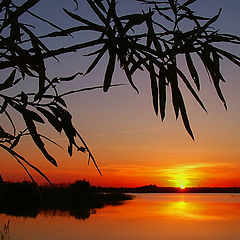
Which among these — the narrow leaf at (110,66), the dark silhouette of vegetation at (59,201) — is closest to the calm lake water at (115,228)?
the dark silhouette of vegetation at (59,201)

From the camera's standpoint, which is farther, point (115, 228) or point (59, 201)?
point (59, 201)

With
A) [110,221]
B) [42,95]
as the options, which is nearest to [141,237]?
[110,221]

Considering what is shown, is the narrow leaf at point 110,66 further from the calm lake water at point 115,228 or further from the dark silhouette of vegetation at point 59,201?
the dark silhouette of vegetation at point 59,201

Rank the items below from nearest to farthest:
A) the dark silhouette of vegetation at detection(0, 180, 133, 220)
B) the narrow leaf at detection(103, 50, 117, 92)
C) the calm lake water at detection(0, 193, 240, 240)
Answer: the narrow leaf at detection(103, 50, 117, 92) < the calm lake water at detection(0, 193, 240, 240) < the dark silhouette of vegetation at detection(0, 180, 133, 220)

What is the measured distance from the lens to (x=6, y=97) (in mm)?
1282

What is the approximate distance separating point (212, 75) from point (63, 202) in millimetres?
25250

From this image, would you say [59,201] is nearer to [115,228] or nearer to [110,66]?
[115,228]

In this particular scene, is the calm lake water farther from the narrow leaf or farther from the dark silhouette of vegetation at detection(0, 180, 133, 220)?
the narrow leaf

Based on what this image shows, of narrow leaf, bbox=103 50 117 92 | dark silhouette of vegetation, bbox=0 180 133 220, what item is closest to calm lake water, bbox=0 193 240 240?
dark silhouette of vegetation, bbox=0 180 133 220

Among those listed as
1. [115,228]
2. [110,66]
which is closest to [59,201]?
[115,228]

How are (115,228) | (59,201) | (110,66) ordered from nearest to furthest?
(110,66), (115,228), (59,201)

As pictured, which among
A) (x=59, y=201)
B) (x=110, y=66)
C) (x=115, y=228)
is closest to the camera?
(x=110, y=66)

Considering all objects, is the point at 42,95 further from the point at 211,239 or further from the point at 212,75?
the point at 211,239

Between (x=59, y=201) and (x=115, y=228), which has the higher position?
(x=59, y=201)
